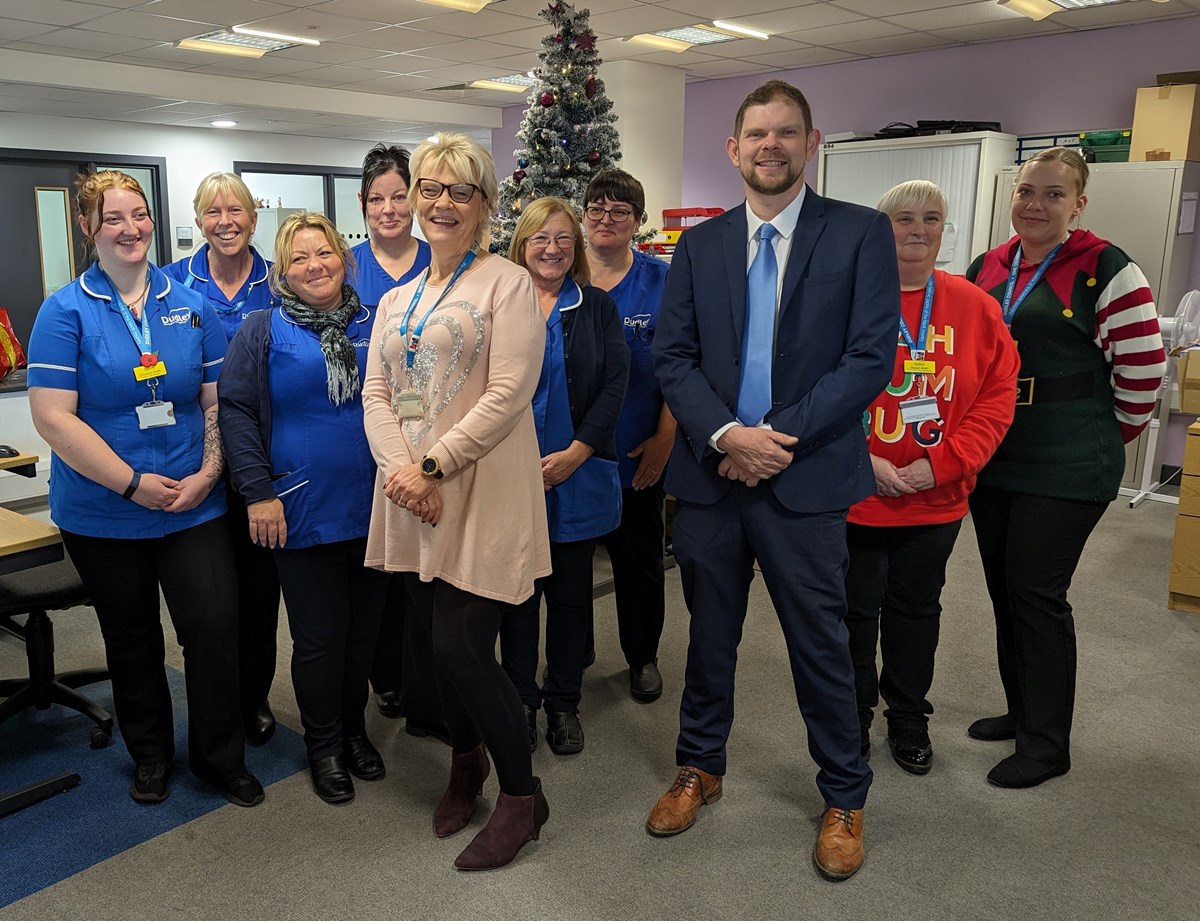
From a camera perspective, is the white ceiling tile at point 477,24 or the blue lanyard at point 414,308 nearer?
the blue lanyard at point 414,308

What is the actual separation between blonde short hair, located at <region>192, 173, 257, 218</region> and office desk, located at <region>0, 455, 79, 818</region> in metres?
0.89

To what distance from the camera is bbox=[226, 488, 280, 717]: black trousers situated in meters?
2.56

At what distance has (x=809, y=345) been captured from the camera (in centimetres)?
201

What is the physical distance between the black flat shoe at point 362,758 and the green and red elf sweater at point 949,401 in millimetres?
1350

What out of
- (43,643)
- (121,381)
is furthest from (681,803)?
(43,643)

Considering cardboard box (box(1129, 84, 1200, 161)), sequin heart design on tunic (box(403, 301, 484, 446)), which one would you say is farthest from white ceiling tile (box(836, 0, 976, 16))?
sequin heart design on tunic (box(403, 301, 484, 446))

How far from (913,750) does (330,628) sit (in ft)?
4.94

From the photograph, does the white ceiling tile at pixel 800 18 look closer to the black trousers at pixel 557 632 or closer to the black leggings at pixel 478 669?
the black trousers at pixel 557 632

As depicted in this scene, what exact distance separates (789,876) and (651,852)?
30cm

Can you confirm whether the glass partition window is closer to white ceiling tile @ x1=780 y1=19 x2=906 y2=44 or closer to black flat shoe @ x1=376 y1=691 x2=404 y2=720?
white ceiling tile @ x1=780 y1=19 x2=906 y2=44

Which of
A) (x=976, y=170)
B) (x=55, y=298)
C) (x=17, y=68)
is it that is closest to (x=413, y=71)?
(x=17, y=68)

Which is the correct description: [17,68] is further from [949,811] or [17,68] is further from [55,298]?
[949,811]

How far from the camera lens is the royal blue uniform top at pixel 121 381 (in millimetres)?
2113

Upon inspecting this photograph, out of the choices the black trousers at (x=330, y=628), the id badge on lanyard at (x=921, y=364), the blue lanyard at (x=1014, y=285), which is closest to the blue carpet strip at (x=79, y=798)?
the black trousers at (x=330, y=628)
